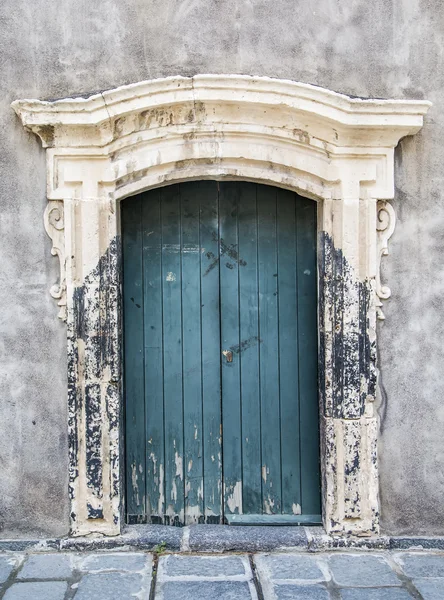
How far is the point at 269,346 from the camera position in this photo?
3865mm

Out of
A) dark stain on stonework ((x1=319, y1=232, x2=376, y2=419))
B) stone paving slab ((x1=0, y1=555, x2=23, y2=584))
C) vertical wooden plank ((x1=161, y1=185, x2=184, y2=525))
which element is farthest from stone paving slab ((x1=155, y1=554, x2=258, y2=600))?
dark stain on stonework ((x1=319, y1=232, x2=376, y2=419))

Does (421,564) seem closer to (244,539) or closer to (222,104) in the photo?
(244,539)

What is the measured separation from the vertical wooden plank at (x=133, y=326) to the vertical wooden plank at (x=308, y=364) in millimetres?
1019

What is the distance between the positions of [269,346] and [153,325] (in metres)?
0.75

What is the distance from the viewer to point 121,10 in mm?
3596

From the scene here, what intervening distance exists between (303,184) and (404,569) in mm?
2259

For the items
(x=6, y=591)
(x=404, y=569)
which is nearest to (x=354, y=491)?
(x=404, y=569)

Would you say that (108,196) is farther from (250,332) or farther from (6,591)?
(6,591)

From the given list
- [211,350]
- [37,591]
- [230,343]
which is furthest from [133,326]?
[37,591]

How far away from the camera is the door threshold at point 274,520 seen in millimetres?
3818

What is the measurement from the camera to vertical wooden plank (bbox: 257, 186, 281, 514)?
3852mm

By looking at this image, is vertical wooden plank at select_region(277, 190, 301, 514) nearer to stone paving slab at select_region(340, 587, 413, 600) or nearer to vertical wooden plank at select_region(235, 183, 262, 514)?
vertical wooden plank at select_region(235, 183, 262, 514)

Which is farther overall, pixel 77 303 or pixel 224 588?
pixel 77 303

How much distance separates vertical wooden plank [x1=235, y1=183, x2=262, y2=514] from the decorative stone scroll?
0.30 m
